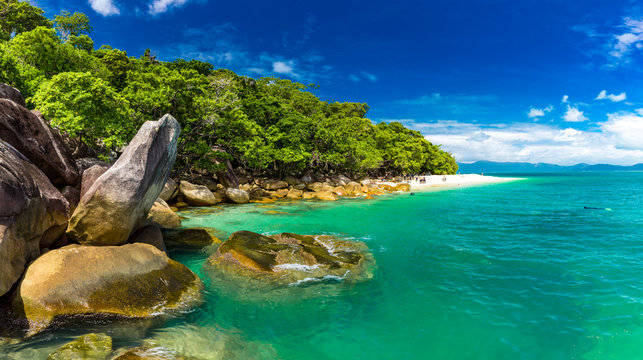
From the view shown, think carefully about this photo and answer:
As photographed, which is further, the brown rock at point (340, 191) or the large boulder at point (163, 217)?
the brown rock at point (340, 191)

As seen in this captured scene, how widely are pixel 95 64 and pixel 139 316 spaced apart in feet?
120

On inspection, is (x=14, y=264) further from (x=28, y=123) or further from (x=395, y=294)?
(x=395, y=294)

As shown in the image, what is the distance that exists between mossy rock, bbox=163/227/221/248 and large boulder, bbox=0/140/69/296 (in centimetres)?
496

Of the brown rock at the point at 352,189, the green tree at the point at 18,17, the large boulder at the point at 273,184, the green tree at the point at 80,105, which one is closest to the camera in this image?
the green tree at the point at 80,105

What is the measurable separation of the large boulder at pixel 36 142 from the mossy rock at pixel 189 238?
443 centimetres

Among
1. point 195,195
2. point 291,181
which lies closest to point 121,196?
point 195,195

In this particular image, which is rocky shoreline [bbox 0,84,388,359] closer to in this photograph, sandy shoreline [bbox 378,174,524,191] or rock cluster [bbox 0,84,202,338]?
rock cluster [bbox 0,84,202,338]

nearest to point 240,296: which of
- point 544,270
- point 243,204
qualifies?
point 544,270

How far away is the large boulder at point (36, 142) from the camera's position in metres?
8.26

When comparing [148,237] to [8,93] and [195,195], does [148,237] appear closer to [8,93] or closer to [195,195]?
[8,93]

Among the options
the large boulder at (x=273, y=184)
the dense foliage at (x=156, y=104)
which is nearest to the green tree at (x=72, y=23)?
the dense foliage at (x=156, y=104)

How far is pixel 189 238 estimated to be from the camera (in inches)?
531

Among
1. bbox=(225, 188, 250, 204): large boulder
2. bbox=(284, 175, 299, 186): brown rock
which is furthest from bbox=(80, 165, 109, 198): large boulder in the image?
bbox=(284, 175, 299, 186): brown rock

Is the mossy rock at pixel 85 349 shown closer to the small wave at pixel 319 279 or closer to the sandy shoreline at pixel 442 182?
the small wave at pixel 319 279
